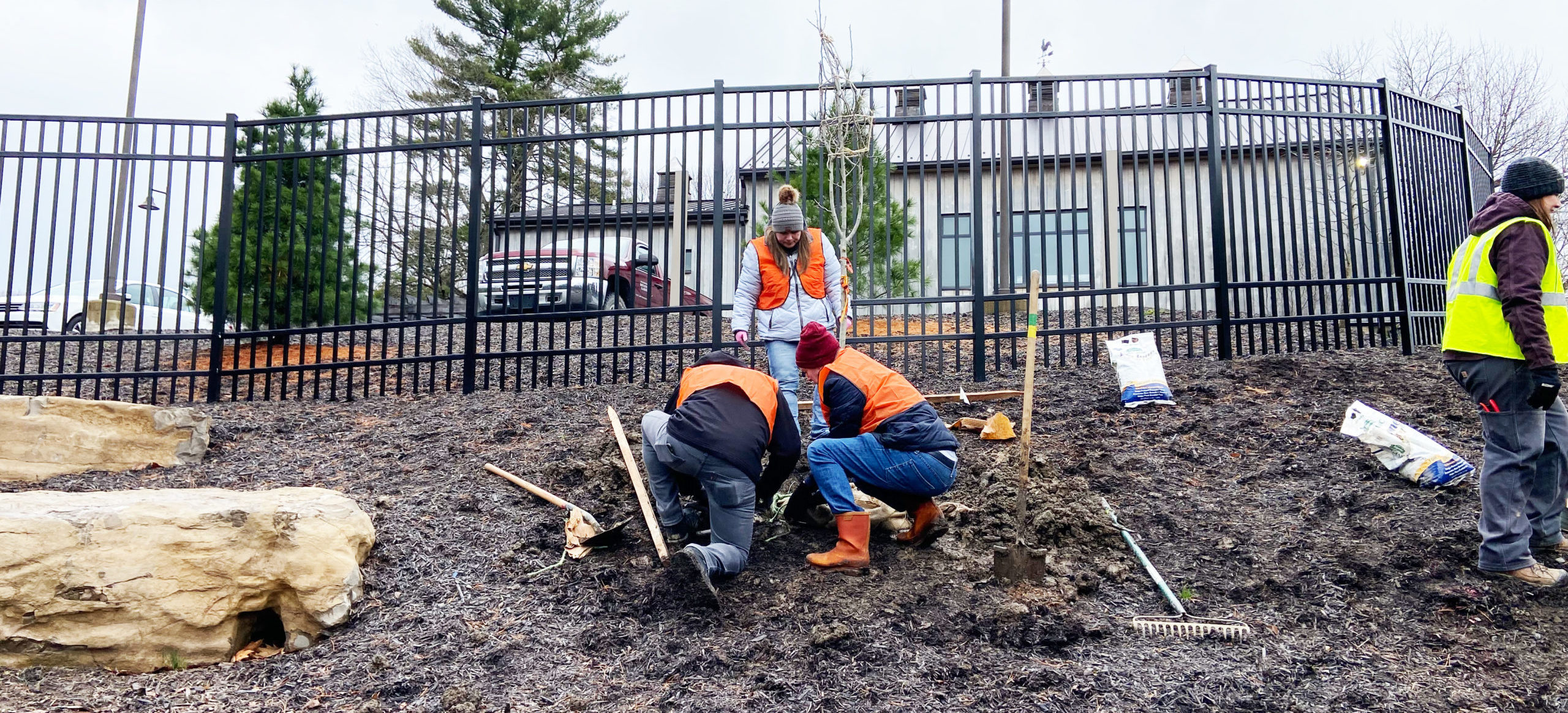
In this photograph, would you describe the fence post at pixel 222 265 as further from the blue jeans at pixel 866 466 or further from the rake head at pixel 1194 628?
the rake head at pixel 1194 628

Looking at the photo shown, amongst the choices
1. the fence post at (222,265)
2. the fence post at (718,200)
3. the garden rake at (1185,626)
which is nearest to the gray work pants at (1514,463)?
the garden rake at (1185,626)

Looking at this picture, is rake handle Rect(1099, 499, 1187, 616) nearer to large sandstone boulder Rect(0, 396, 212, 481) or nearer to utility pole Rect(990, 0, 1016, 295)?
utility pole Rect(990, 0, 1016, 295)

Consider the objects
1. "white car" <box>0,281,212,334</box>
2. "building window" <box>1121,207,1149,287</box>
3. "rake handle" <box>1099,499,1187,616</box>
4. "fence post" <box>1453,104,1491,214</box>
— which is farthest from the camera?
"white car" <box>0,281,212,334</box>

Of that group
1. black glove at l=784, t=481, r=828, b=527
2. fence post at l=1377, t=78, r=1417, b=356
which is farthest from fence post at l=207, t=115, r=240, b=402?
fence post at l=1377, t=78, r=1417, b=356

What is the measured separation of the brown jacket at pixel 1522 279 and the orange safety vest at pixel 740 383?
3.06 metres

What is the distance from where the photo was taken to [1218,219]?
23.4ft

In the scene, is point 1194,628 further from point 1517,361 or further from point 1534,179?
A: point 1534,179

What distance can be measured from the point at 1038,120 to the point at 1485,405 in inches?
160

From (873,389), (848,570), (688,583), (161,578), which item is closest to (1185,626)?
(848,570)

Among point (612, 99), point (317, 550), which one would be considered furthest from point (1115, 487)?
point (612, 99)

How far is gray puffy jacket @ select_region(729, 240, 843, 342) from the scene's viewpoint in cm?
522

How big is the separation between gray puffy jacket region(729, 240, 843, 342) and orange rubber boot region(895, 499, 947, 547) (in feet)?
4.73

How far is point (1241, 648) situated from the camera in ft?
10.9

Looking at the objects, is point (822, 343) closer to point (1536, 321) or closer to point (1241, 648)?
point (1241, 648)
